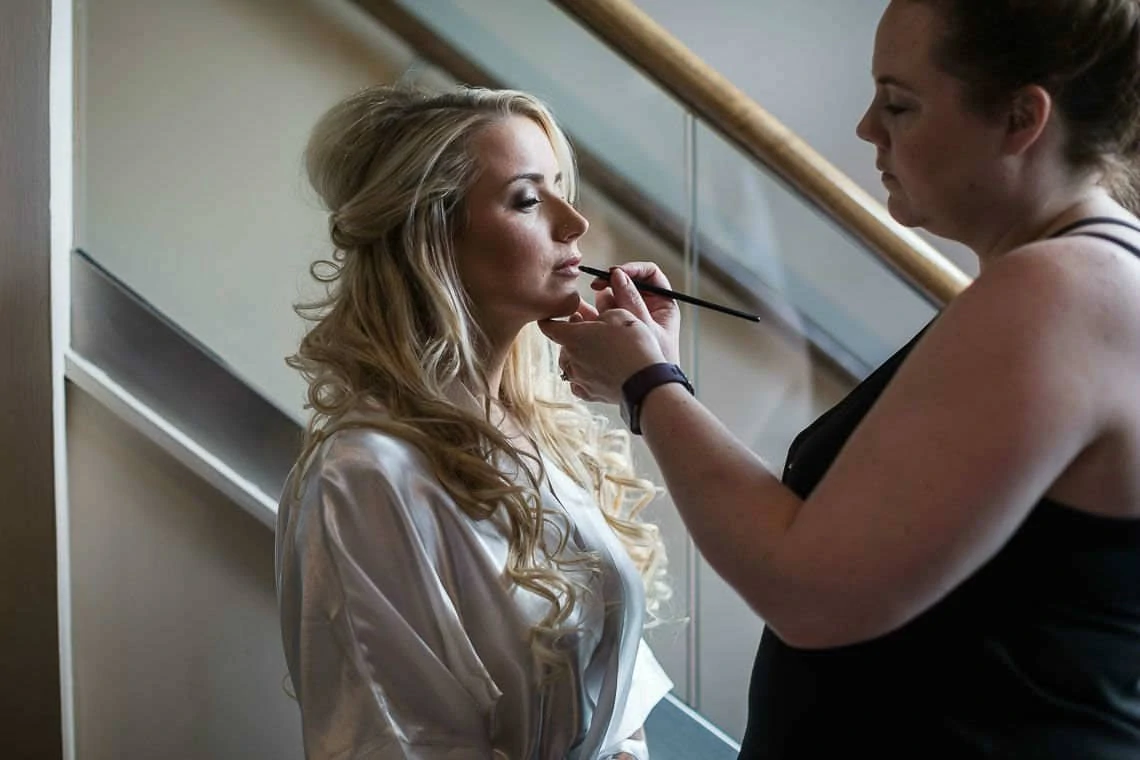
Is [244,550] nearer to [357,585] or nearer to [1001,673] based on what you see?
[357,585]

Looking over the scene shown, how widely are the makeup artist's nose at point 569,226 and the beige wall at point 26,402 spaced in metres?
0.62

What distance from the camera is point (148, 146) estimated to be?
164 cm

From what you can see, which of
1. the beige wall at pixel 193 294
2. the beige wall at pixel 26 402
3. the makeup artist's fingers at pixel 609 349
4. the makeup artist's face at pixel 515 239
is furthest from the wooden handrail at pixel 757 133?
the beige wall at pixel 26 402

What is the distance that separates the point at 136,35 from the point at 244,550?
2.26 feet

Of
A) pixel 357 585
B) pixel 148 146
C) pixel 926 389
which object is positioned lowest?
pixel 357 585

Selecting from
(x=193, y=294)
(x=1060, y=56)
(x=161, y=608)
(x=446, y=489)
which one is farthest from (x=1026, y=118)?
(x=161, y=608)

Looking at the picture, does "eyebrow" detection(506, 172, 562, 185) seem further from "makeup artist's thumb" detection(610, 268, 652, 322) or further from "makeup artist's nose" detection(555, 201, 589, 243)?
"makeup artist's thumb" detection(610, 268, 652, 322)

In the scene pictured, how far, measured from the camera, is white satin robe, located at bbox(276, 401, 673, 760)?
121 cm

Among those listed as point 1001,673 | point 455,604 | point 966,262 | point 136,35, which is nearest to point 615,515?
point 455,604

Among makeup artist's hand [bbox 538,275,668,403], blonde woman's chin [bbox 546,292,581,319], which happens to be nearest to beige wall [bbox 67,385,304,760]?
blonde woman's chin [bbox 546,292,581,319]

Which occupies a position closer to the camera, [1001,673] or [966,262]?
[1001,673]

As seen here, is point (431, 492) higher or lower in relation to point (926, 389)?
lower

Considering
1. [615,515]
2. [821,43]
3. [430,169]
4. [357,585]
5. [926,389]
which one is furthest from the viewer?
[821,43]

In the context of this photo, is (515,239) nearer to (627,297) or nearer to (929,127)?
(627,297)
